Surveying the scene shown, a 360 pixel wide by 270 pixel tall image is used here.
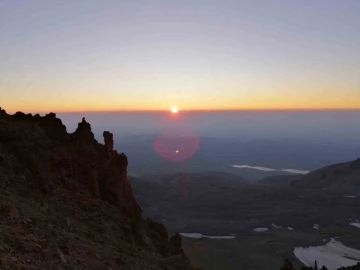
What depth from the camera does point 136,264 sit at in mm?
25375

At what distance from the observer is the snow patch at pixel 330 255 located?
8275 cm

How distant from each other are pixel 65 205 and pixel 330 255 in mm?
80130

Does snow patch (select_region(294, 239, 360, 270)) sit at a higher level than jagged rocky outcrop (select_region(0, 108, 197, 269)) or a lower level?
lower

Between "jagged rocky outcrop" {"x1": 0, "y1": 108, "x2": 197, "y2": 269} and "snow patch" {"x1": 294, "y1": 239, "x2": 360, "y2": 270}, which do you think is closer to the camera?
"jagged rocky outcrop" {"x1": 0, "y1": 108, "x2": 197, "y2": 269}

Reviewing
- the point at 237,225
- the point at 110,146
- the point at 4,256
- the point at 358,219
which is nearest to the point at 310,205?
the point at 358,219

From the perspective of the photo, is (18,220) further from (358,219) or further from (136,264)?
(358,219)

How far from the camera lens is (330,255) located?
89.8 meters

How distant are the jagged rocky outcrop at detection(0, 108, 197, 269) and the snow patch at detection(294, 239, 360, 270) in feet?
173

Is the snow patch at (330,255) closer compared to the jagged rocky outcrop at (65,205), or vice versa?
the jagged rocky outcrop at (65,205)

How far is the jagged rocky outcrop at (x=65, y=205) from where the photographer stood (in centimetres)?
1983

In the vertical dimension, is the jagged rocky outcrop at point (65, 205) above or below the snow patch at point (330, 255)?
above

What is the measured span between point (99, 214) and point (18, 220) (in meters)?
10.7

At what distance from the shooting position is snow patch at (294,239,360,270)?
8275 cm

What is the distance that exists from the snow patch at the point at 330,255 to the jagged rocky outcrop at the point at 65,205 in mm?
52631
